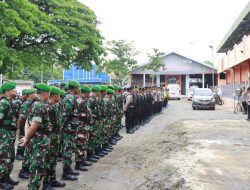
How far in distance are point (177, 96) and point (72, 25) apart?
2827cm

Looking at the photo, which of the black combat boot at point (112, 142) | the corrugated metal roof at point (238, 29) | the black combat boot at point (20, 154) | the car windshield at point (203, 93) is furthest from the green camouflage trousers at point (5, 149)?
the car windshield at point (203, 93)

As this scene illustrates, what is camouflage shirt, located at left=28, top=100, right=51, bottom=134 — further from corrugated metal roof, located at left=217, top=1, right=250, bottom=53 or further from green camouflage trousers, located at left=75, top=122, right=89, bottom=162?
corrugated metal roof, located at left=217, top=1, right=250, bottom=53

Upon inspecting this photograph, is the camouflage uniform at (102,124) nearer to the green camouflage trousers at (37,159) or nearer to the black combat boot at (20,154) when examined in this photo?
the black combat boot at (20,154)

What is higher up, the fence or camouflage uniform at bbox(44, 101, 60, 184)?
the fence

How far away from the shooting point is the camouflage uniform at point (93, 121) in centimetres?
929

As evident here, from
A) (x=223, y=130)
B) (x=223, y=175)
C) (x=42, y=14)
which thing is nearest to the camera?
(x=223, y=175)

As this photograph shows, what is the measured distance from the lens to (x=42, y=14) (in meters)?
19.3

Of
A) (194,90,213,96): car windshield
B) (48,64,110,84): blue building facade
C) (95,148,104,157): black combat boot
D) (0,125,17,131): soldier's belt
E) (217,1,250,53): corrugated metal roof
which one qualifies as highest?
(217,1,250,53): corrugated metal roof

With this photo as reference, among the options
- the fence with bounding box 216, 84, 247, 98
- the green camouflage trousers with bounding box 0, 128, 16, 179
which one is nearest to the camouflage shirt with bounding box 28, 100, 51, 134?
the green camouflage trousers with bounding box 0, 128, 16, 179

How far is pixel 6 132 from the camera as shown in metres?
6.97

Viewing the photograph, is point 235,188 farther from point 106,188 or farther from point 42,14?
point 42,14

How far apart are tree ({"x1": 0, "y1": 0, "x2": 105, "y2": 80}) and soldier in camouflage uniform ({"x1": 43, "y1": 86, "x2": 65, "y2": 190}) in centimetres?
1155

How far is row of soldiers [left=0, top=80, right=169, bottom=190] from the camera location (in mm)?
6062

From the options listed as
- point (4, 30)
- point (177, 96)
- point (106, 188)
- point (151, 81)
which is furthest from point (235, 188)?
point (151, 81)
